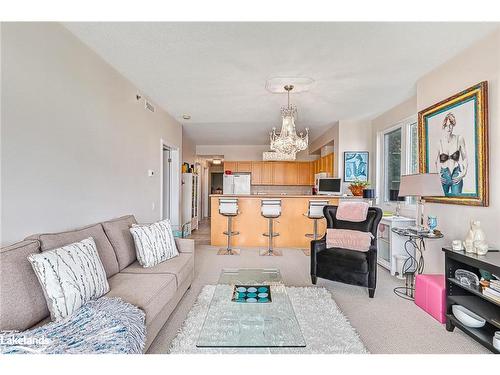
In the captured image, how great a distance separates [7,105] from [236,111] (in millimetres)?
3245

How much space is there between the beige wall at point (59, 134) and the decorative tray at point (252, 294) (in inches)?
62.4

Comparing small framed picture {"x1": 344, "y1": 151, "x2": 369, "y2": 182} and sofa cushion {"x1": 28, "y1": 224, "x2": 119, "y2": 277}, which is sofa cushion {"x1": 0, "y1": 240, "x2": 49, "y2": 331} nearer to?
sofa cushion {"x1": 28, "y1": 224, "x2": 119, "y2": 277}

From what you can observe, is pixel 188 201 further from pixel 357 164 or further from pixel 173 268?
pixel 173 268

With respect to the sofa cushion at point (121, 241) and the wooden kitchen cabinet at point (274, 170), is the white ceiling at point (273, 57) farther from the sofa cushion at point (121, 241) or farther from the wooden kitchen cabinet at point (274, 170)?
the wooden kitchen cabinet at point (274, 170)

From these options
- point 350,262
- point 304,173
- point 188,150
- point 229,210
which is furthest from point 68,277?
point 304,173

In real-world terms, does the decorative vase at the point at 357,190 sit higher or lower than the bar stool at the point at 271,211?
higher

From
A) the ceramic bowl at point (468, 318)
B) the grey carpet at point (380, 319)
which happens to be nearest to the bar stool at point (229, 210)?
the grey carpet at point (380, 319)

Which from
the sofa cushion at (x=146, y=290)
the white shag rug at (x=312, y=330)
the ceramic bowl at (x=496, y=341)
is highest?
the sofa cushion at (x=146, y=290)

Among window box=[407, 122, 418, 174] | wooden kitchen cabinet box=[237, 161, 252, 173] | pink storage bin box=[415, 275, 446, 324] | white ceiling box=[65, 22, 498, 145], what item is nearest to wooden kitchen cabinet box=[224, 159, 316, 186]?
wooden kitchen cabinet box=[237, 161, 252, 173]

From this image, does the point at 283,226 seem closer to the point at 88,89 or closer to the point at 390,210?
the point at 390,210

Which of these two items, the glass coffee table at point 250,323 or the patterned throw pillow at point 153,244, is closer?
the glass coffee table at point 250,323

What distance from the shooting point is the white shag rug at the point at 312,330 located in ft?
5.81

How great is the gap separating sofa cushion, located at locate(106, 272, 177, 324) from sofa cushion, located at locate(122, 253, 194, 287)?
9 centimetres

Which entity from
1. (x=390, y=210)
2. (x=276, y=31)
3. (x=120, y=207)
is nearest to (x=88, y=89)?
(x=120, y=207)
